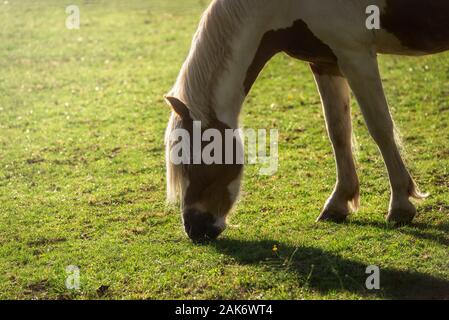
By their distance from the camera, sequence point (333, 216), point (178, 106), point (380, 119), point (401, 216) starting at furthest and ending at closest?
point (333, 216) < point (401, 216) < point (380, 119) < point (178, 106)

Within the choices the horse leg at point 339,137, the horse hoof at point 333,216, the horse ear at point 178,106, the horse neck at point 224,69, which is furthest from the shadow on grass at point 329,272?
the horse ear at point 178,106

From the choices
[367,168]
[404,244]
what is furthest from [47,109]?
[404,244]

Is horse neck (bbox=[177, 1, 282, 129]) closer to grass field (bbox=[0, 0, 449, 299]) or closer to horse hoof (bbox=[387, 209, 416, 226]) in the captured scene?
grass field (bbox=[0, 0, 449, 299])

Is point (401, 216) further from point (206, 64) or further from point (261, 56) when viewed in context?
point (206, 64)

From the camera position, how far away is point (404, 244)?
6.12 m

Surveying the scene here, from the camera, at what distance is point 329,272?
563cm

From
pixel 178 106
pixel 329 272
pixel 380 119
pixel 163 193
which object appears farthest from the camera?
pixel 163 193

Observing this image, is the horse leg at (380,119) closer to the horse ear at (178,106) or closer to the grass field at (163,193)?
the grass field at (163,193)

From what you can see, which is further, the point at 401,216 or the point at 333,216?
the point at 333,216

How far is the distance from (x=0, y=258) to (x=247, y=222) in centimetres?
215

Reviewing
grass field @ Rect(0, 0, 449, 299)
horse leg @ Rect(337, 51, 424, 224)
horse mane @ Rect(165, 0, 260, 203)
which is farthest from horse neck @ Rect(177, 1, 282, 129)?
grass field @ Rect(0, 0, 449, 299)

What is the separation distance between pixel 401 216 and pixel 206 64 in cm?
208

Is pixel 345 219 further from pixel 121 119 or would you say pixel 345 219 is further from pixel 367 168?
pixel 121 119

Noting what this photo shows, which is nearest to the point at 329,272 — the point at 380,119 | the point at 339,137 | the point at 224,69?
the point at 380,119
